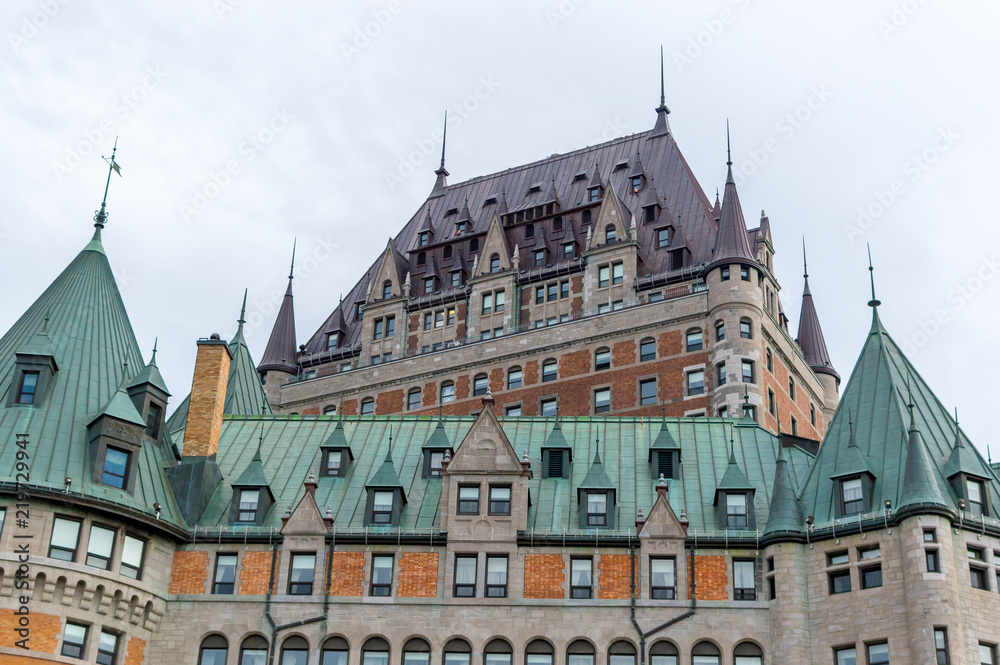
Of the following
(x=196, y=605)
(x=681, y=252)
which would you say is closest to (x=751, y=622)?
(x=196, y=605)

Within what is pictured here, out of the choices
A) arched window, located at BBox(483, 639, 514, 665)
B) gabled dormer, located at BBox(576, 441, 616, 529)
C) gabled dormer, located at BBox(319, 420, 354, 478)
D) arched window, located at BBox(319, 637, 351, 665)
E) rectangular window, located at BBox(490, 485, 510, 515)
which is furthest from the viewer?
gabled dormer, located at BBox(319, 420, 354, 478)

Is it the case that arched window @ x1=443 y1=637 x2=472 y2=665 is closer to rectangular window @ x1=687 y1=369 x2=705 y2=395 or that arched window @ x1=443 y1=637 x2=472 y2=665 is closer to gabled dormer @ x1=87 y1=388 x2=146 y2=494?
gabled dormer @ x1=87 y1=388 x2=146 y2=494

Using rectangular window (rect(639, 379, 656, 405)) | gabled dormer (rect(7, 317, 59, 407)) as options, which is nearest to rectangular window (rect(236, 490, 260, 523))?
gabled dormer (rect(7, 317, 59, 407))

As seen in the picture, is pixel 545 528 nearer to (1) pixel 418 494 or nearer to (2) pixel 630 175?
(1) pixel 418 494

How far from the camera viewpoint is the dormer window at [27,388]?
56.2m

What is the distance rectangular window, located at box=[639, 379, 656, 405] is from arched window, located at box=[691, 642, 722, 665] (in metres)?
41.7

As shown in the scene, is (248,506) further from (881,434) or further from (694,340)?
(694,340)

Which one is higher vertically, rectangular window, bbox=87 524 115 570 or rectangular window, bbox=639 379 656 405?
rectangular window, bbox=639 379 656 405

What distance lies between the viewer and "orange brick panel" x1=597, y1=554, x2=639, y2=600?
174 ft

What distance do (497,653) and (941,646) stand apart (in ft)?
48.5

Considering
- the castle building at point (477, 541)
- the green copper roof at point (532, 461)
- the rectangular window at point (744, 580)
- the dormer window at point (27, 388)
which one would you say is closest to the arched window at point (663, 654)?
the castle building at point (477, 541)

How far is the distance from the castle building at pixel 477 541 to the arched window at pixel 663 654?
79mm

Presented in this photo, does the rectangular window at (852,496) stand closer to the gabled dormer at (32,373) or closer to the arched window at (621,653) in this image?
the arched window at (621,653)

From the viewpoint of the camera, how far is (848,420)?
57500 mm
